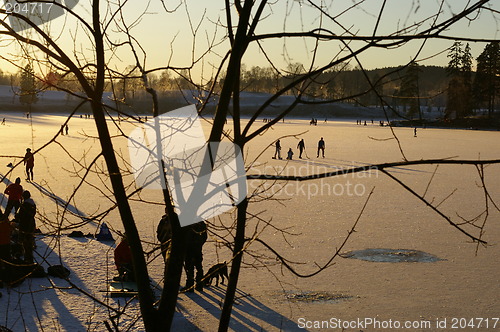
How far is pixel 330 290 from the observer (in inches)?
350

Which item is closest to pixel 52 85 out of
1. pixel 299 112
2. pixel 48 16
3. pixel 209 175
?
pixel 48 16

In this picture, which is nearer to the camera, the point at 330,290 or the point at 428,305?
the point at 428,305

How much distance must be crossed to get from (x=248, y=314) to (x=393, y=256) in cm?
390

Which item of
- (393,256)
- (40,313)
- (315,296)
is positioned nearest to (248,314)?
(315,296)

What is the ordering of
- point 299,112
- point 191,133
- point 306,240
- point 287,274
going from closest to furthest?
point 191,133
point 287,274
point 306,240
point 299,112

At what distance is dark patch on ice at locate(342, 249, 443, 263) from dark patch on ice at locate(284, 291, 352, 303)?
2.04 metres

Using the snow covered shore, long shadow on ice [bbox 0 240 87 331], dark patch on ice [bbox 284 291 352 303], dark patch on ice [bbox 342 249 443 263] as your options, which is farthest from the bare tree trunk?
dark patch on ice [bbox 342 249 443 263]

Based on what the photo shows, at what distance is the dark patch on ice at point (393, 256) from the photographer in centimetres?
1065

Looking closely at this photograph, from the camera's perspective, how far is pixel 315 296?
8.65 m

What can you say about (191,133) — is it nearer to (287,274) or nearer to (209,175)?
(209,175)

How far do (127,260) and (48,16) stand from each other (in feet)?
19.2

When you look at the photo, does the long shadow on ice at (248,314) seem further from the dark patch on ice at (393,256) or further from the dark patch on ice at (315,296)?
the dark patch on ice at (393,256)

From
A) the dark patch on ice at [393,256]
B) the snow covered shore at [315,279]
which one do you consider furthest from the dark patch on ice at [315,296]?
the dark patch on ice at [393,256]

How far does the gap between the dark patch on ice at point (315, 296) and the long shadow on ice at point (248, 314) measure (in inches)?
21.7
